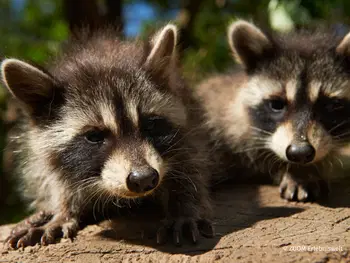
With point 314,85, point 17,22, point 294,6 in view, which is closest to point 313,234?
point 314,85

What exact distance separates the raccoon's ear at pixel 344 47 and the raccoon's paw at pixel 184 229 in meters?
2.15

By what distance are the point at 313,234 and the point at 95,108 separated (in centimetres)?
176

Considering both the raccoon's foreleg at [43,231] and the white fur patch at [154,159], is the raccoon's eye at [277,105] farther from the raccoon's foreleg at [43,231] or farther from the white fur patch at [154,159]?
the raccoon's foreleg at [43,231]

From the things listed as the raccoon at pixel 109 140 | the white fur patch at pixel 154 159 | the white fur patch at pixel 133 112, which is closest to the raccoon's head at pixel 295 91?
the raccoon at pixel 109 140

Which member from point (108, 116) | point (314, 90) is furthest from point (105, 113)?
point (314, 90)

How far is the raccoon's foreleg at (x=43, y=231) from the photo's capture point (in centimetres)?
412

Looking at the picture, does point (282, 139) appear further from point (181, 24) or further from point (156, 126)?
point (181, 24)

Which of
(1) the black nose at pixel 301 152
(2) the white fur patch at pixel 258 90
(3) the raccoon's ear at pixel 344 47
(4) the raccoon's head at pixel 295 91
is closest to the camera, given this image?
(1) the black nose at pixel 301 152

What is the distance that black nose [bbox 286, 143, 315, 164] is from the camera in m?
4.54

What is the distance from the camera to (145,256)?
12.2 feet

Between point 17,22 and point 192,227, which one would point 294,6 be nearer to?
point 192,227

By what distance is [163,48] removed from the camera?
4.38 m

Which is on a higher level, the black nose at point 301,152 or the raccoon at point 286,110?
the raccoon at point 286,110

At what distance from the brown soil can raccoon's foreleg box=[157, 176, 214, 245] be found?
0.29ft
